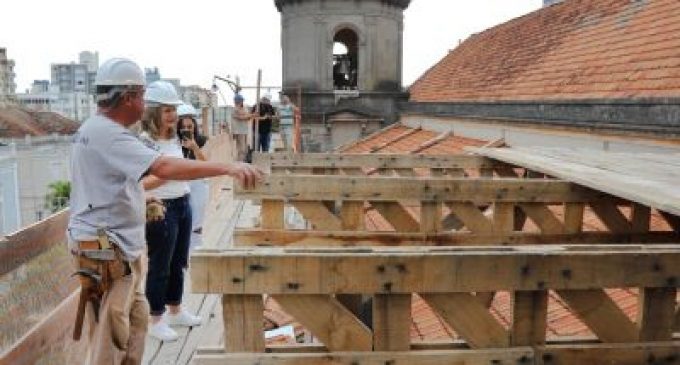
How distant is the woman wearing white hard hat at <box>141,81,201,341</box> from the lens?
4.52 meters

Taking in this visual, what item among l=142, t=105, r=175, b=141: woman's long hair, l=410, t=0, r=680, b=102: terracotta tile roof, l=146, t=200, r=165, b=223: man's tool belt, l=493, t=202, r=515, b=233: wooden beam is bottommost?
l=493, t=202, r=515, b=233: wooden beam

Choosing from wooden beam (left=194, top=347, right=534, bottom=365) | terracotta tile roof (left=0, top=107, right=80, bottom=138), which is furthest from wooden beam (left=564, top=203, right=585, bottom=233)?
terracotta tile roof (left=0, top=107, right=80, bottom=138)

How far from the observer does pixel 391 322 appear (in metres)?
2.77

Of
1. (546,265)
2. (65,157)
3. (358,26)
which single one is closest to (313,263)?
(546,265)

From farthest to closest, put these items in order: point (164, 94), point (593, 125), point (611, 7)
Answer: point (611, 7) → point (593, 125) → point (164, 94)

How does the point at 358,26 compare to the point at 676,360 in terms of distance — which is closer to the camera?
the point at 676,360

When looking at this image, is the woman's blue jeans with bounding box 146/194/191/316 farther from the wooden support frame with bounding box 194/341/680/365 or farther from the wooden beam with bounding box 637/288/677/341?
the wooden beam with bounding box 637/288/677/341

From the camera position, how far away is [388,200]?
505 centimetres

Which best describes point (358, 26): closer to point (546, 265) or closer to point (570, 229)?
point (570, 229)

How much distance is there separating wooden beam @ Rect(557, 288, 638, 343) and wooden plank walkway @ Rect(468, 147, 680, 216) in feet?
2.70

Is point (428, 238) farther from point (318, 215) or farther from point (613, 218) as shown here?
point (613, 218)

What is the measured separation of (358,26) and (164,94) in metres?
17.1

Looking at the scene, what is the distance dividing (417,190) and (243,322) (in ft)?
8.11

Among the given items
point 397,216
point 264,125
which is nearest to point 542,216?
point 397,216
